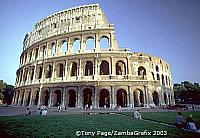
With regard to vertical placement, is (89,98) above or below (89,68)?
below

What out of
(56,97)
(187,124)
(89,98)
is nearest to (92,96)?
(89,98)

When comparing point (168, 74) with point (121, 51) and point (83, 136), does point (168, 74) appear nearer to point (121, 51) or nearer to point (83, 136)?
point (121, 51)

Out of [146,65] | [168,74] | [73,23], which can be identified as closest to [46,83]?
[73,23]

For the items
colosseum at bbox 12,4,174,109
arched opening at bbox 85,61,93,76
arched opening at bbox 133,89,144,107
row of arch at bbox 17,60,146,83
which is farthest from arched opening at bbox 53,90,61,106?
arched opening at bbox 133,89,144,107

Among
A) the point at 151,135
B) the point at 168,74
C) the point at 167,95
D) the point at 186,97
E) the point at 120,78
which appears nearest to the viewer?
the point at 151,135

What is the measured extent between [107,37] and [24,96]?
14887 mm

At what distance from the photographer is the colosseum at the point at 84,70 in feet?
64.8

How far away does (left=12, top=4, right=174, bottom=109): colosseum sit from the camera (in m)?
19.8

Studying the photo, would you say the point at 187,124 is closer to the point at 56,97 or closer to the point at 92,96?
the point at 92,96

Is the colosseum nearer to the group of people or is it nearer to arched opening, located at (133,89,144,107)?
arched opening, located at (133,89,144,107)

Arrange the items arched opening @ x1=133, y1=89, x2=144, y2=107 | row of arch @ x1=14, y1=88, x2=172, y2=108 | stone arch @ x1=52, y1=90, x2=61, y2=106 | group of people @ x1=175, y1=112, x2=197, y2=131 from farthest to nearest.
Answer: stone arch @ x1=52, y1=90, x2=61, y2=106 → row of arch @ x1=14, y1=88, x2=172, y2=108 → arched opening @ x1=133, y1=89, x2=144, y2=107 → group of people @ x1=175, y1=112, x2=197, y2=131

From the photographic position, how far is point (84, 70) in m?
21.0

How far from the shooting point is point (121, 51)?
68.1 feet

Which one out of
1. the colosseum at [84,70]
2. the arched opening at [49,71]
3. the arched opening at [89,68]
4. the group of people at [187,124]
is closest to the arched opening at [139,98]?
the colosseum at [84,70]
